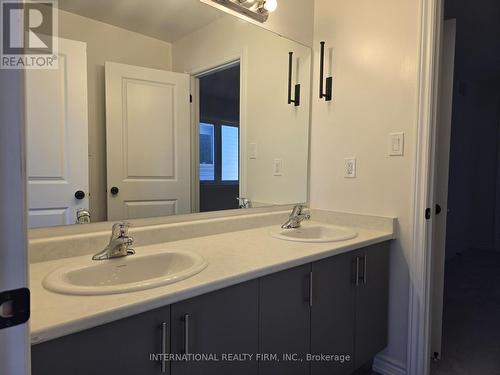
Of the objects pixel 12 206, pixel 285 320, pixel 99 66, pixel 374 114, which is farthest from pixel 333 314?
pixel 99 66

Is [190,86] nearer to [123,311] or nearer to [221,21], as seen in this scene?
[221,21]

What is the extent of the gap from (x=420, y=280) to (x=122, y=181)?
1465 mm

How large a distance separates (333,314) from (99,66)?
1380 mm

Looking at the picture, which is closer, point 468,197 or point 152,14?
point 152,14

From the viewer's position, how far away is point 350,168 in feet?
6.04

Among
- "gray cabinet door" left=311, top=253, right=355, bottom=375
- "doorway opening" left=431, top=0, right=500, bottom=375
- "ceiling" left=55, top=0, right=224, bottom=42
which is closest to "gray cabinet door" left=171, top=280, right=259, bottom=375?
"gray cabinet door" left=311, top=253, right=355, bottom=375

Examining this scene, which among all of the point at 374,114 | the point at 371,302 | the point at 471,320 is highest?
the point at 374,114

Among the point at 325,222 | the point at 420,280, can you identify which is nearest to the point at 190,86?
the point at 325,222

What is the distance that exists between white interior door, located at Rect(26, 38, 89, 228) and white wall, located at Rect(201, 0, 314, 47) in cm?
98

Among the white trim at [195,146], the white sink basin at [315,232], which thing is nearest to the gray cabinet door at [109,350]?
the white trim at [195,146]

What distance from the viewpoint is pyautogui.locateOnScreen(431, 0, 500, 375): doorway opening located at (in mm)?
1799

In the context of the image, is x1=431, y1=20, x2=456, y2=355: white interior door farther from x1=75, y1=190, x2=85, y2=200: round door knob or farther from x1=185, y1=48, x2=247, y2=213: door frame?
x1=75, y1=190, x2=85, y2=200: round door knob

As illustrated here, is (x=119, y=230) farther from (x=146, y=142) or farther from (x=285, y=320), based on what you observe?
(x=285, y=320)

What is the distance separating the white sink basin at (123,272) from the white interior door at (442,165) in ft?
4.37
